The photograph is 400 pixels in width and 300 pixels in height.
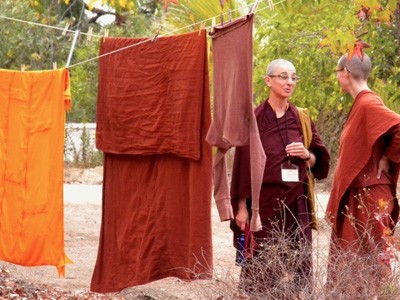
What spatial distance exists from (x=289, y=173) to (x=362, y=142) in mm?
535

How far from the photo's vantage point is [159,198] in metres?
7.87

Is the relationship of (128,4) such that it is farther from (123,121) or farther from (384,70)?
(123,121)

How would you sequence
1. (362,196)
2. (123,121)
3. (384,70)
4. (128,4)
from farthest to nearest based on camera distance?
(128,4) < (384,70) < (123,121) < (362,196)

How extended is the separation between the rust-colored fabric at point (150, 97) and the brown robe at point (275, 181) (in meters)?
0.42

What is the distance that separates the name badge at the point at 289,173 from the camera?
775cm

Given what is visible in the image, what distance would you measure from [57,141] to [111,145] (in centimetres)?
34

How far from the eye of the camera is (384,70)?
9.72 meters

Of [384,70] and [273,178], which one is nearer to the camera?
[273,178]

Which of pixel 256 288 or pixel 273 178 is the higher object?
pixel 273 178

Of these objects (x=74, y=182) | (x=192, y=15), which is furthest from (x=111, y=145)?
(x=74, y=182)

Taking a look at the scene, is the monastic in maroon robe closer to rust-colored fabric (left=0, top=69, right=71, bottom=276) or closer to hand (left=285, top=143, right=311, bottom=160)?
hand (left=285, top=143, right=311, bottom=160)

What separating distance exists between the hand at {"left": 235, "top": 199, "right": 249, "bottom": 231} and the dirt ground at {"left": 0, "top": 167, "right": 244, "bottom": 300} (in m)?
0.27

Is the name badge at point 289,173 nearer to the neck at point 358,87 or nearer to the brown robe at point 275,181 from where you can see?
the brown robe at point 275,181

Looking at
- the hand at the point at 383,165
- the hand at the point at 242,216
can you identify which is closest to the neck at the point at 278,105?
the hand at the point at 242,216
